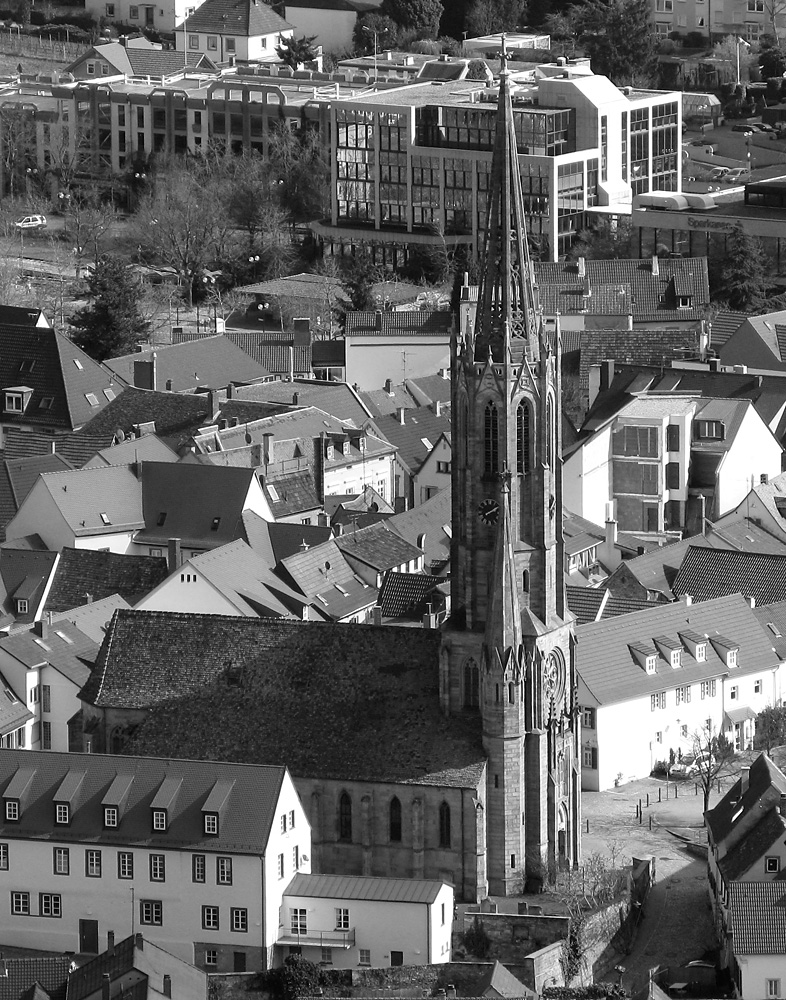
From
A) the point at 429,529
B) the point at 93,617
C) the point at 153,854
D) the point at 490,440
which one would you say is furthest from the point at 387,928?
the point at 429,529

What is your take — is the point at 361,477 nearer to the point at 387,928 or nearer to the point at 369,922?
the point at 369,922

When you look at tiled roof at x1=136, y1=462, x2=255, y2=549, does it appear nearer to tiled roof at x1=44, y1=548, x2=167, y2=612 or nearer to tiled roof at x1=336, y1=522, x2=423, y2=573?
tiled roof at x1=336, y1=522, x2=423, y2=573

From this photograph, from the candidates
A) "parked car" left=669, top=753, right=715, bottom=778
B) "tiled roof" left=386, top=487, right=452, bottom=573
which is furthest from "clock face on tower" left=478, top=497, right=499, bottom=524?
"tiled roof" left=386, top=487, right=452, bottom=573

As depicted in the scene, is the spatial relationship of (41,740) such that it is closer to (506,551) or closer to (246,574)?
(246,574)

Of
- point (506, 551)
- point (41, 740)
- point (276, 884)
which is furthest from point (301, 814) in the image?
point (41, 740)

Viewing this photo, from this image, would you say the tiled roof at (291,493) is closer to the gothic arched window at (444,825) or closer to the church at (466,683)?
the church at (466,683)
